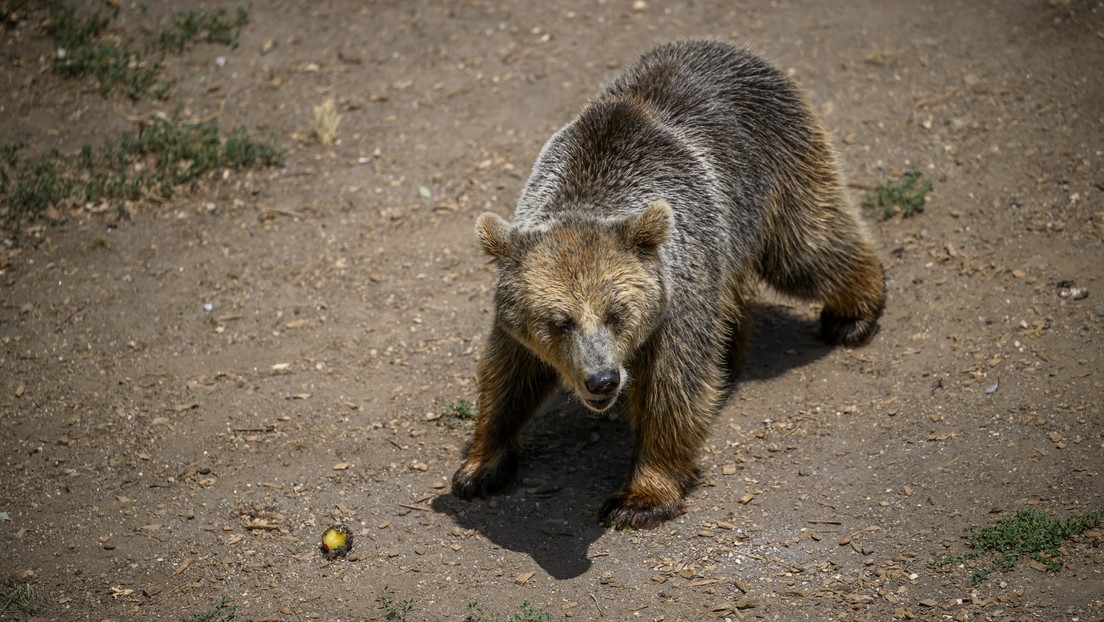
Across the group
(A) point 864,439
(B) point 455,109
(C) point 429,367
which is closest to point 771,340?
(A) point 864,439

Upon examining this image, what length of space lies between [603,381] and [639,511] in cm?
116

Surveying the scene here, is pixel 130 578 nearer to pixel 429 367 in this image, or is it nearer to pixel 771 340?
pixel 429 367

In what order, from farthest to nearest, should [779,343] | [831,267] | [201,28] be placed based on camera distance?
[201,28], [779,343], [831,267]

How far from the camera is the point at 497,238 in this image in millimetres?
5160

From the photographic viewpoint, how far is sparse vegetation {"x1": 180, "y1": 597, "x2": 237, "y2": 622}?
16.8 feet

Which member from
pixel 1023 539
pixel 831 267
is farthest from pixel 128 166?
pixel 1023 539

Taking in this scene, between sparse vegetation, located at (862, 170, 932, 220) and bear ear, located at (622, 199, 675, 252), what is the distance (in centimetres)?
329

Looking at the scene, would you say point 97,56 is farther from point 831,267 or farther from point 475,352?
point 831,267

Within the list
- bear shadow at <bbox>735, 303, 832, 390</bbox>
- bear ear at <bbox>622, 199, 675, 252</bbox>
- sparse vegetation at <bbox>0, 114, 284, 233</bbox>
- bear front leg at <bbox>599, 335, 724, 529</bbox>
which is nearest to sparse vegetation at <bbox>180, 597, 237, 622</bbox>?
bear front leg at <bbox>599, 335, 724, 529</bbox>

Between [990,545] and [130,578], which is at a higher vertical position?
[990,545]

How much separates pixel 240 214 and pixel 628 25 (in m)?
4.01

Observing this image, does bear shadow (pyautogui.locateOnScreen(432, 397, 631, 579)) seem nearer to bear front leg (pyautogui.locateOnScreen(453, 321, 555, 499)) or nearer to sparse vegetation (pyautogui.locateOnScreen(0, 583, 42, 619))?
bear front leg (pyautogui.locateOnScreen(453, 321, 555, 499))

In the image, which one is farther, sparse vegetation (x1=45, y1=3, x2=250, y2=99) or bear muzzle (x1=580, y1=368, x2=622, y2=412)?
sparse vegetation (x1=45, y1=3, x2=250, y2=99)

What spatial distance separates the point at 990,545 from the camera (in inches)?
199
